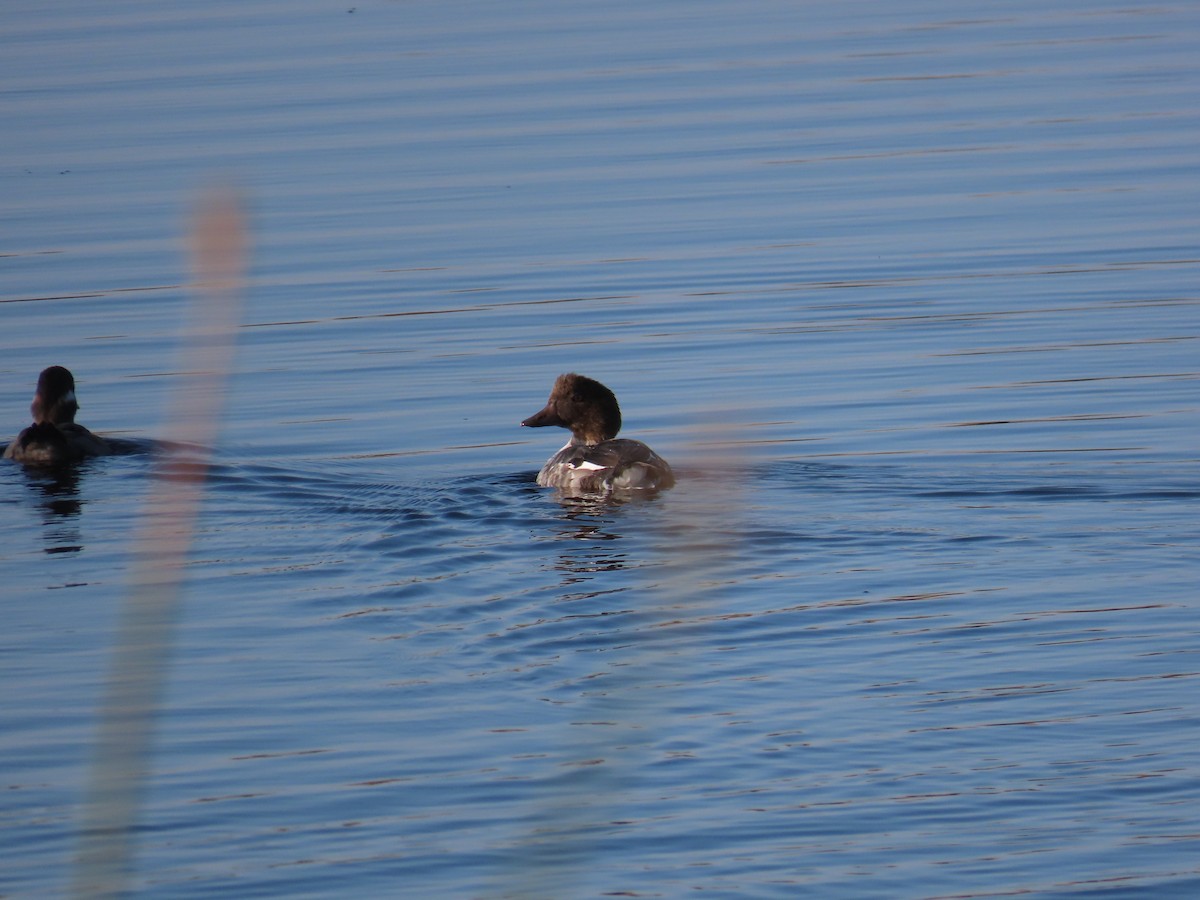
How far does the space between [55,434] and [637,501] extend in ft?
13.4

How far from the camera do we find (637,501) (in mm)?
11836

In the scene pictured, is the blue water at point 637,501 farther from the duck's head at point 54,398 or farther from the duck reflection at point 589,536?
the duck's head at point 54,398

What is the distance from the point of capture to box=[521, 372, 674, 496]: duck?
39.0 ft

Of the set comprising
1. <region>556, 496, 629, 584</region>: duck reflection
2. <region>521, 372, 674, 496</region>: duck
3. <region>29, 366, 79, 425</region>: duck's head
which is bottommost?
<region>556, 496, 629, 584</region>: duck reflection

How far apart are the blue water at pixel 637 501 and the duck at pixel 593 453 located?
0.99 ft

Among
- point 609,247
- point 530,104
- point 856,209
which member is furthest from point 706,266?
point 530,104

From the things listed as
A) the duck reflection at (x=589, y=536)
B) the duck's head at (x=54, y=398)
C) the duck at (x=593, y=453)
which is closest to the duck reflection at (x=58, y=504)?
the duck's head at (x=54, y=398)

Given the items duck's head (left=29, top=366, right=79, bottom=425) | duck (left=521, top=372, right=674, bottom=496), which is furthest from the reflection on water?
duck (left=521, top=372, right=674, bottom=496)

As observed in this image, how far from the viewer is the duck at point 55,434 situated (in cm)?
1291

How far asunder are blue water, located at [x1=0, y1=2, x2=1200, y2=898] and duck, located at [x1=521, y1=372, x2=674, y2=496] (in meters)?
0.30

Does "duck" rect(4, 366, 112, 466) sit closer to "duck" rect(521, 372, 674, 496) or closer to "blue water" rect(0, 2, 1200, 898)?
"blue water" rect(0, 2, 1200, 898)

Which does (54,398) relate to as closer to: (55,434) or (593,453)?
(55,434)

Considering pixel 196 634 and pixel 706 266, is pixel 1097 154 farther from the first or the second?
pixel 196 634

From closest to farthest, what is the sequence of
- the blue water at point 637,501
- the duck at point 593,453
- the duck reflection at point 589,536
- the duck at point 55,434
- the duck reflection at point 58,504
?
1. the blue water at point 637,501
2. the duck reflection at point 589,536
3. the duck reflection at point 58,504
4. the duck at point 593,453
5. the duck at point 55,434
